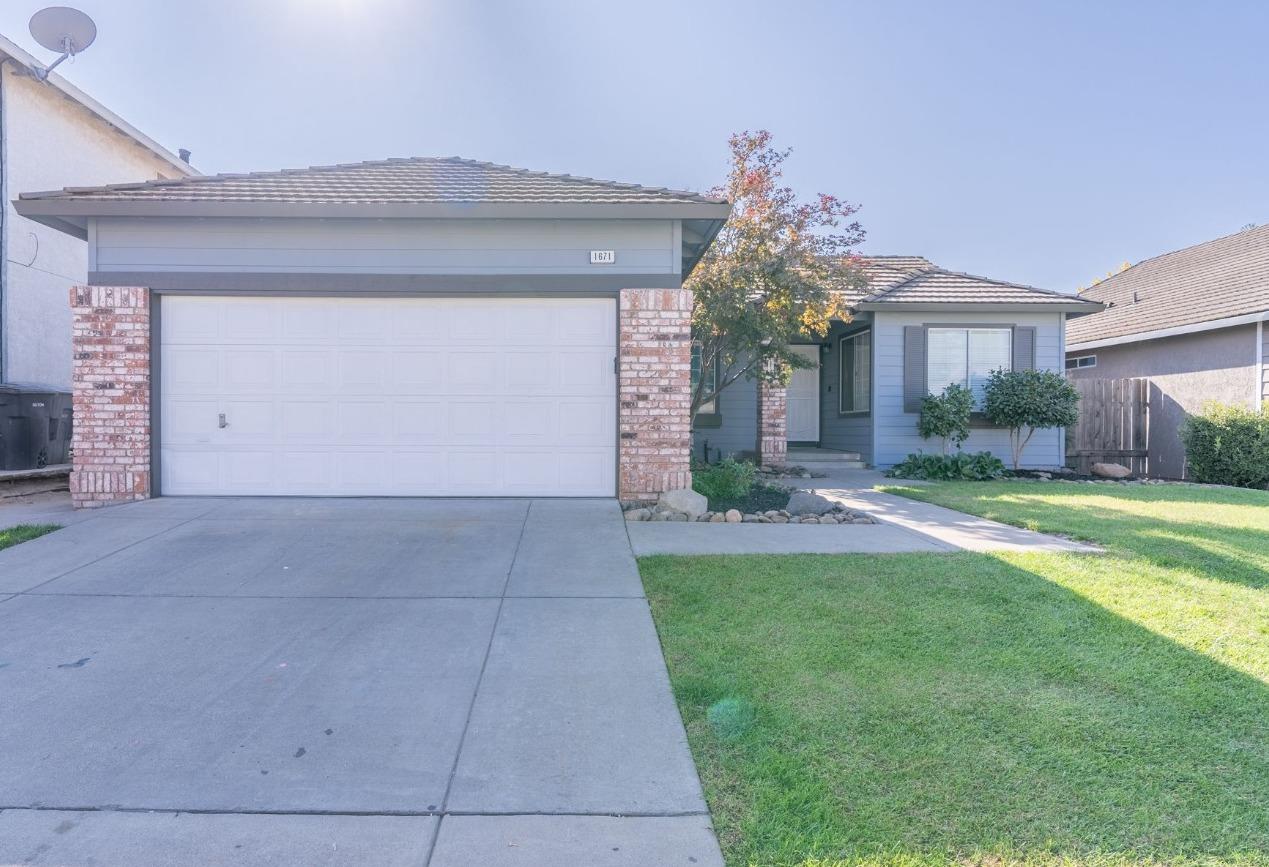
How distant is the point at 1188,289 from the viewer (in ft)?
47.3

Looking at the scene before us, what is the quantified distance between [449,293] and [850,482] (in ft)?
22.7

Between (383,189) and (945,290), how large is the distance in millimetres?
10009

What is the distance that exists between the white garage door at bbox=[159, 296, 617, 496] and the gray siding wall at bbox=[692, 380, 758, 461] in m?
5.51

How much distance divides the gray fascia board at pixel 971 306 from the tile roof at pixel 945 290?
0.12 ft

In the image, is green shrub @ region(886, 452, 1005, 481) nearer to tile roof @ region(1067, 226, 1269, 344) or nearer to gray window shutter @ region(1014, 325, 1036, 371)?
gray window shutter @ region(1014, 325, 1036, 371)

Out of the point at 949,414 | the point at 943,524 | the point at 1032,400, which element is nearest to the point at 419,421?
the point at 943,524

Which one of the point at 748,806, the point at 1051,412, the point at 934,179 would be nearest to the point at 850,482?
the point at 1051,412

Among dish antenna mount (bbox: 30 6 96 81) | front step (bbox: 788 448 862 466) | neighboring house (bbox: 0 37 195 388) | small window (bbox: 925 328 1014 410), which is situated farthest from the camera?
front step (bbox: 788 448 862 466)

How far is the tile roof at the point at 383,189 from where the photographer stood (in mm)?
7121

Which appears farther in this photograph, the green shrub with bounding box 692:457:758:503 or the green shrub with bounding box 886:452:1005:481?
the green shrub with bounding box 886:452:1005:481

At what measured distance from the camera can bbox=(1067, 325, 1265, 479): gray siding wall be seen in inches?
474

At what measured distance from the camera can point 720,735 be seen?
2770 mm

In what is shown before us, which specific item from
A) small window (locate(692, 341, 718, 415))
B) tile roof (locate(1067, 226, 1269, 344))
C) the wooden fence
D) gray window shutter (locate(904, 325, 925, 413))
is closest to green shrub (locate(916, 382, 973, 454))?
gray window shutter (locate(904, 325, 925, 413))

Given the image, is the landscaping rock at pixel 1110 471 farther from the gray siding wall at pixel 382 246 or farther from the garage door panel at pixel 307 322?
the garage door panel at pixel 307 322
